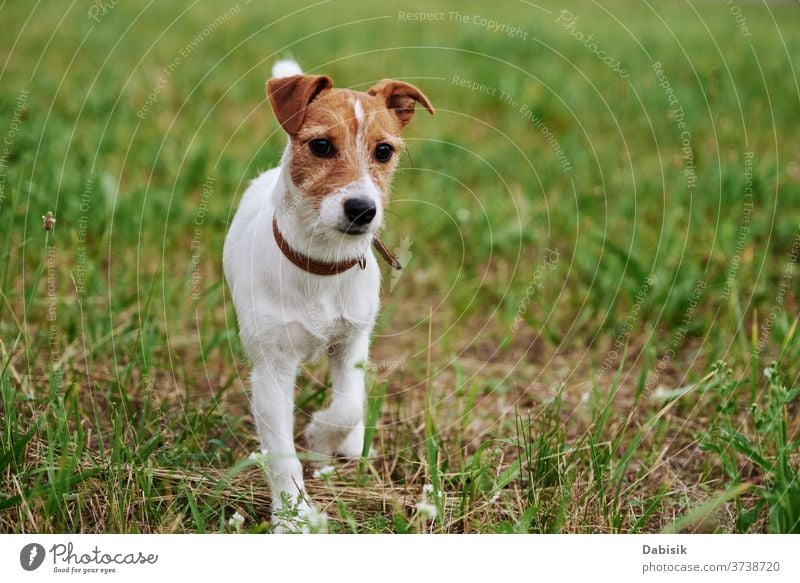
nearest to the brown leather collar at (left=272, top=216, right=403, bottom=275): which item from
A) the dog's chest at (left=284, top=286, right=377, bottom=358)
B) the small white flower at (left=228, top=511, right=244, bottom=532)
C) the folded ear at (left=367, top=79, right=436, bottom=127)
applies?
the dog's chest at (left=284, top=286, right=377, bottom=358)

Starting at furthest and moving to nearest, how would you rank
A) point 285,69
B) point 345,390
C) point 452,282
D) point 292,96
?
point 452,282 → point 285,69 → point 345,390 → point 292,96

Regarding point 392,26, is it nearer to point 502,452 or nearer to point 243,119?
point 243,119

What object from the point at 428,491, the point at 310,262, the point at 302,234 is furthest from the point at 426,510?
the point at 302,234

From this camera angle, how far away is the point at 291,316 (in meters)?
3.41

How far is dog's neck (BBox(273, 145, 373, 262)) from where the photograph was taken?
3270 mm

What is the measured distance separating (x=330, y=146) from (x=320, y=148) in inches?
1.7

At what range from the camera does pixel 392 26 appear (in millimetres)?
10492

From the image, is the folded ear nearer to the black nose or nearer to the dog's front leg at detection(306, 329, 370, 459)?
the black nose

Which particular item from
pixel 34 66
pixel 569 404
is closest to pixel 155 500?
pixel 569 404

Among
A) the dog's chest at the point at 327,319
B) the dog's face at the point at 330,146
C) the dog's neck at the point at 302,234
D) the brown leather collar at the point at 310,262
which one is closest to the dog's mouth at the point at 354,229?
the dog's face at the point at 330,146

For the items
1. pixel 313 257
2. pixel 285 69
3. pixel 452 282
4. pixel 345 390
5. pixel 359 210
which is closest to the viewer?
pixel 359 210

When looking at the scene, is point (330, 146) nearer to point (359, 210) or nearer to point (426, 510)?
point (359, 210)
